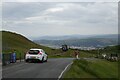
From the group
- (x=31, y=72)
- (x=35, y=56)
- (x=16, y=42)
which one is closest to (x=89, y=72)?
(x=31, y=72)

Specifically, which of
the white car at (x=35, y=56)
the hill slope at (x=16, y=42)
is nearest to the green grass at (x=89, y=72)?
the white car at (x=35, y=56)

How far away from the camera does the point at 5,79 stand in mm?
18750

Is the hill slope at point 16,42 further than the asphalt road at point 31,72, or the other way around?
the hill slope at point 16,42

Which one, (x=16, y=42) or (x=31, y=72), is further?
(x=16, y=42)

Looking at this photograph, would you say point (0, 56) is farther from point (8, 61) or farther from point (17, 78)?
point (17, 78)

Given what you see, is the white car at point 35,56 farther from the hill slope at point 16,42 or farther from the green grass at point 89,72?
the hill slope at point 16,42

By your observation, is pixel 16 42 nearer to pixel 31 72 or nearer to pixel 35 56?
pixel 35 56

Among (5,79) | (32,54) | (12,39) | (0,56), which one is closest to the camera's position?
(5,79)

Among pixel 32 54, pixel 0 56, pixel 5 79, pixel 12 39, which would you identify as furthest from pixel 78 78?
pixel 12 39

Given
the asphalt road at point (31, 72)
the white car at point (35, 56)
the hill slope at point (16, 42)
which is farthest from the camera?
the hill slope at point (16, 42)

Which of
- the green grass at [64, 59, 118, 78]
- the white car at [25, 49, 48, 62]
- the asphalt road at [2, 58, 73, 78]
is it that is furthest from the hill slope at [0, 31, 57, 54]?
the asphalt road at [2, 58, 73, 78]

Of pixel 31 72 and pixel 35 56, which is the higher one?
pixel 35 56

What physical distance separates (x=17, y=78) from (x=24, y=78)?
379 millimetres

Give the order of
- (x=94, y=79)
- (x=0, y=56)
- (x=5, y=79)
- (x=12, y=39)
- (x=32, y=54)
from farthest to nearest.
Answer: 1. (x=12, y=39)
2. (x=32, y=54)
3. (x=0, y=56)
4. (x=94, y=79)
5. (x=5, y=79)
